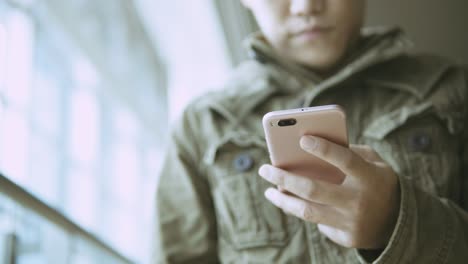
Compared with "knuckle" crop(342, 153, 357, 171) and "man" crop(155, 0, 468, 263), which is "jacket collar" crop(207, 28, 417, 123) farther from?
"knuckle" crop(342, 153, 357, 171)

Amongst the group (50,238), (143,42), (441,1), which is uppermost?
(143,42)

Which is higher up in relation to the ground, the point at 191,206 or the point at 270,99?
the point at 270,99

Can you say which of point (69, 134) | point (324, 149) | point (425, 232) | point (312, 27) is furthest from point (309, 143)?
point (69, 134)

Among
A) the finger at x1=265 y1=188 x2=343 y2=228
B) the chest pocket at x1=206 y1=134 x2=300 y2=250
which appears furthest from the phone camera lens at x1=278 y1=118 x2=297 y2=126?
the chest pocket at x1=206 y1=134 x2=300 y2=250

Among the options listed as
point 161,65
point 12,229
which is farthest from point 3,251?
point 161,65

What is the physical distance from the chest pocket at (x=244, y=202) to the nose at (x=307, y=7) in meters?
0.23

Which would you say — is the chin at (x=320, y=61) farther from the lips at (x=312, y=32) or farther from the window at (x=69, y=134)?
the window at (x=69, y=134)

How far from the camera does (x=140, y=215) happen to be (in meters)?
1.85

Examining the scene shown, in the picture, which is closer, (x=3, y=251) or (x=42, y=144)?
(x=3, y=251)

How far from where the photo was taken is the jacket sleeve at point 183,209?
0.82 m

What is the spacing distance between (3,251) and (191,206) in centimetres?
30

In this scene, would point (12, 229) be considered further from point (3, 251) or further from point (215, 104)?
point (215, 104)

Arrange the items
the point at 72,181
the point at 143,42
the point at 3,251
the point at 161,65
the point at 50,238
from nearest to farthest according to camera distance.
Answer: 1. the point at 3,251
2. the point at 50,238
3. the point at 72,181
4. the point at 143,42
5. the point at 161,65

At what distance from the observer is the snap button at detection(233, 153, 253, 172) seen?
0.81 meters
